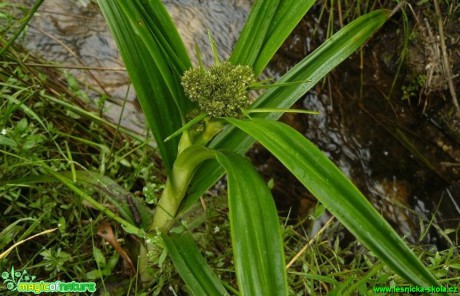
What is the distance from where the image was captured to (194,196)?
1173mm

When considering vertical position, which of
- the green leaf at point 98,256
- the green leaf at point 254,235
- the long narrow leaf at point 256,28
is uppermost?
the long narrow leaf at point 256,28

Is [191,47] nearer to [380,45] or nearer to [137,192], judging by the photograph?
[137,192]

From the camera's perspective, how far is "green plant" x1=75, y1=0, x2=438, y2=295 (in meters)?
0.76

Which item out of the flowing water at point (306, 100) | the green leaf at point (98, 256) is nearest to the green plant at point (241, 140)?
the green leaf at point (98, 256)

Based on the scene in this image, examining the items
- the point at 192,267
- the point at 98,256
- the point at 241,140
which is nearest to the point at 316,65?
the point at 241,140

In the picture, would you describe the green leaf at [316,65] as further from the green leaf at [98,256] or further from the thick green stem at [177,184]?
the green leaf at [98,256]

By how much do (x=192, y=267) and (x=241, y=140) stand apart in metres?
0.34

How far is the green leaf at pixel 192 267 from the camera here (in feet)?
3.55

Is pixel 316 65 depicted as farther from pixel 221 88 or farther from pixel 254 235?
pixel 254 235

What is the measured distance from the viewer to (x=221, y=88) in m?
0.88

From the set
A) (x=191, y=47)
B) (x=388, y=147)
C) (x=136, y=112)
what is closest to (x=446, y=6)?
(x=388, y=147)

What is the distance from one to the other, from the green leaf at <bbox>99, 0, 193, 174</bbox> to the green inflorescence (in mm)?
97

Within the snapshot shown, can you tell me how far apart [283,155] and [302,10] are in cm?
36

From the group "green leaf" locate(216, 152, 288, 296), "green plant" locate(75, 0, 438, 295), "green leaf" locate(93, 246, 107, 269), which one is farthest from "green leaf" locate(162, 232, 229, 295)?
"green leaf" locate(216, 152, 288, 296)
